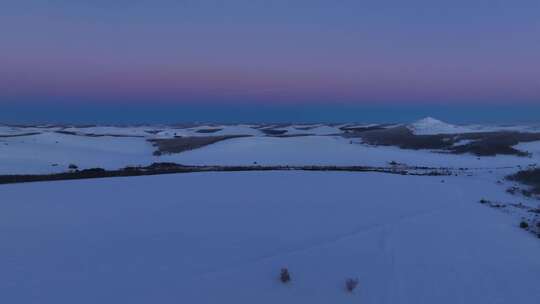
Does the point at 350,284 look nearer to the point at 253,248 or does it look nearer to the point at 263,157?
the point at 253,248

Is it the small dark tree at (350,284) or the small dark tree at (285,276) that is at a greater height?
the small dark tree at (285,276)

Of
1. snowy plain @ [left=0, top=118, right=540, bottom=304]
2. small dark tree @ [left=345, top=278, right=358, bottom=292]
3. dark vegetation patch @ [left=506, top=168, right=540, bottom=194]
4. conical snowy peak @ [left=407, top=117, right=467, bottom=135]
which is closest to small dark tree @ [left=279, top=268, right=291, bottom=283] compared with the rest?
snowy plain @ [left=0, top=118, right=540, bottom=304]

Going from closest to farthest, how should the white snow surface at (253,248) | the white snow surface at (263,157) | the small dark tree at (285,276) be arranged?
the white snow surface at (253,248) → the small dark tree at (285,276) → the white snow surface at (263,157)

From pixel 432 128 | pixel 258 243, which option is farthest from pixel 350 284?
pixel 432 128

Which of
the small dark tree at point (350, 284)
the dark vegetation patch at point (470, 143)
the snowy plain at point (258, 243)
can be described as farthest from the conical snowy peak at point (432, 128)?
the small dark tree at point (350, 284)

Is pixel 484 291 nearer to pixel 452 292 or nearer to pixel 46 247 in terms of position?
pixel 452 292

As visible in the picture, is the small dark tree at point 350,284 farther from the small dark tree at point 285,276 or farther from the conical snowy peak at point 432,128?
the conical snowy peak at point 432,128

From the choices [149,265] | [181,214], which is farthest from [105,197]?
[149,265]
